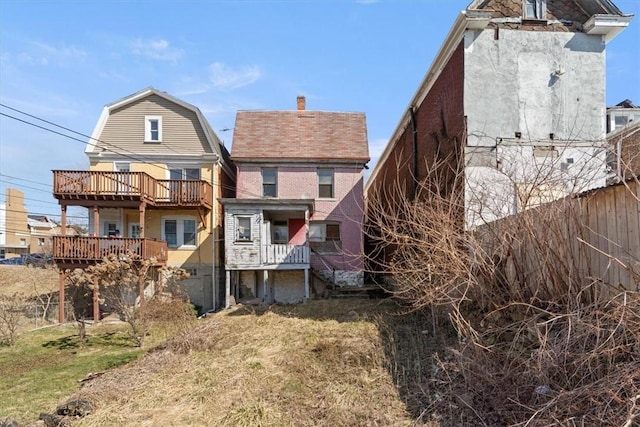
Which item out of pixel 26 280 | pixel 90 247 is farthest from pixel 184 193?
pixel 26 280

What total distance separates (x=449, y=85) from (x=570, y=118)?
3481mm

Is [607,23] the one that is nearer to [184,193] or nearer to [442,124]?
[442,124]

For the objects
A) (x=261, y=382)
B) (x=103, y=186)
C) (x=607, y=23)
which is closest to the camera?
(x=261, y=382)

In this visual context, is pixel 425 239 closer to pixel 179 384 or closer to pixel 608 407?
pixel 608 407

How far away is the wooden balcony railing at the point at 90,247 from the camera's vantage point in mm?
16469

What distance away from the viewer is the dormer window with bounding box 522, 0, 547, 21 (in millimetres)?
11672

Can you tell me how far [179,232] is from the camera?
19.0m

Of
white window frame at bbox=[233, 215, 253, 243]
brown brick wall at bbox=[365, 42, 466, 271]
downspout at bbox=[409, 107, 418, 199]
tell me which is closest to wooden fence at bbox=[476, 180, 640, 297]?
brown brick wall at bbox=[365, 42, 466, 271]

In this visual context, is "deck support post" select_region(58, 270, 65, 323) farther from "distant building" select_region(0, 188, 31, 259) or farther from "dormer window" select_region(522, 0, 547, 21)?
"distant building" select_region(0, 188, 31, 259)

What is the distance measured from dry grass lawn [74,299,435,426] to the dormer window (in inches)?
375

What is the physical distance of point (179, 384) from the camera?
7348mm

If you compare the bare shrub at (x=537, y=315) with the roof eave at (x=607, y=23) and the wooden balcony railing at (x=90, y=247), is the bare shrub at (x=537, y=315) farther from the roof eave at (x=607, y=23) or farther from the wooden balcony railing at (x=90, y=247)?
the wooden balcony railing at (x=90, y=247)

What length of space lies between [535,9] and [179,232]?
52.4 ft

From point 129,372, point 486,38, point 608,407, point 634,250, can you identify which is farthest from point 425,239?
point 486,38
